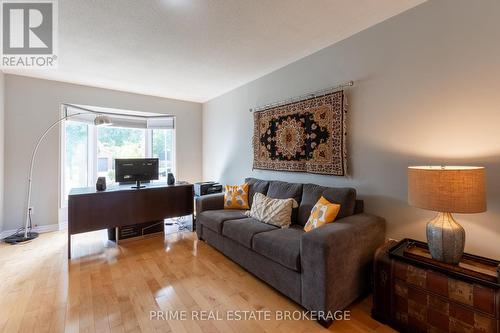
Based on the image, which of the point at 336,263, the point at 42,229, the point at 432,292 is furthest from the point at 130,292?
the point at 42,229

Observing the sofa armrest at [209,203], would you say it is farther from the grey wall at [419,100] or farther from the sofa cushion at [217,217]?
the grey wall at [419,100]

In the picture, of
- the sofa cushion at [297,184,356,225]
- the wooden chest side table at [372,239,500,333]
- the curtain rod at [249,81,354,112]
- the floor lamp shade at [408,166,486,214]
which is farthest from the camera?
the curtain rod at [249,81,354,112]

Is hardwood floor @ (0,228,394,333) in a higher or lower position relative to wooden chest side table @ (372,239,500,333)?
lower

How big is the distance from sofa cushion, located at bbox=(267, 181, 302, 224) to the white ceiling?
5.31 ft

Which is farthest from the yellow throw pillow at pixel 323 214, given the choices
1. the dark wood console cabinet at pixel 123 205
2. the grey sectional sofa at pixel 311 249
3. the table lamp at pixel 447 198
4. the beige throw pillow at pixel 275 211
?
the dark wood console cabinet at pixel 123 205

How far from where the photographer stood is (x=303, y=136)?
2.85m

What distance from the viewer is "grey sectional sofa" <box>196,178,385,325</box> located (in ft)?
5.42

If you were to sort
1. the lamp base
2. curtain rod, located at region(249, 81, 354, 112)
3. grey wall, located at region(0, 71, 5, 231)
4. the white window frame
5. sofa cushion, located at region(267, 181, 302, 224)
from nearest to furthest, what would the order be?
the lamp base, curtain rod, located at region(249, 81, 354, 112), sofa cushion, located at region(267, 181, 302, 224), grey wall, located at region(0, 71, 5, 231), the white window frame

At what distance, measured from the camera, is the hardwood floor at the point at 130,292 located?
1673mm

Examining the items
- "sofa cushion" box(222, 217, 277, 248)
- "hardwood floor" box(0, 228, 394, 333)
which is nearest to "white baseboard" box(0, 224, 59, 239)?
"hardwood floor" box(0, 228, 394, 333)

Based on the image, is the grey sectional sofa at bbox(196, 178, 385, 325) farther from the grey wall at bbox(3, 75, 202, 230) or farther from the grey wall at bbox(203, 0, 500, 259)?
the grey wall at bbox(3, 75, 202, 230)

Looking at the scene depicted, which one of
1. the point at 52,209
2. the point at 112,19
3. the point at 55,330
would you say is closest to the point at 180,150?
the point at 52,209

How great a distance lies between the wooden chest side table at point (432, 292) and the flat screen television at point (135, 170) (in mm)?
3092

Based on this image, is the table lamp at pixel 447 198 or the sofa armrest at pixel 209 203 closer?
the table lamp at pixel 447 198
